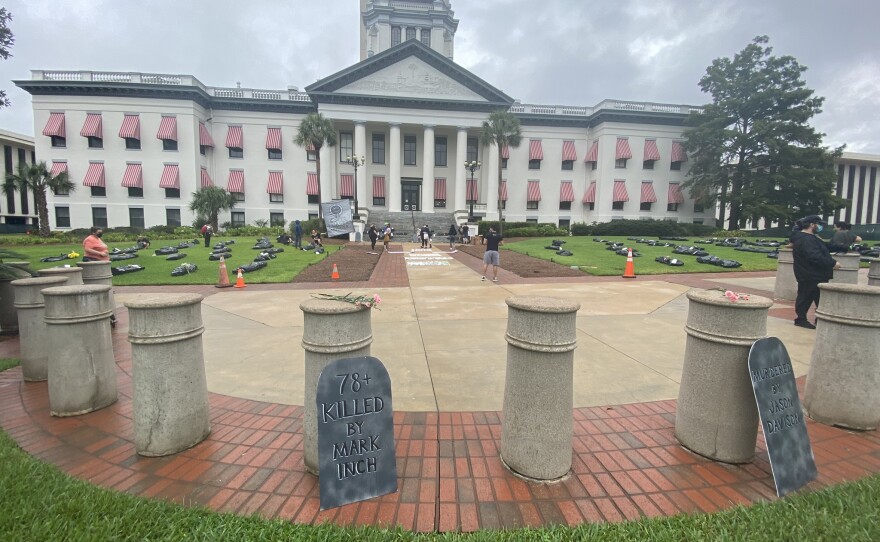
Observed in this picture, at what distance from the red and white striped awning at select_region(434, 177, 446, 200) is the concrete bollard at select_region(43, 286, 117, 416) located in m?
42.7

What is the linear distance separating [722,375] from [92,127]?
51.4m

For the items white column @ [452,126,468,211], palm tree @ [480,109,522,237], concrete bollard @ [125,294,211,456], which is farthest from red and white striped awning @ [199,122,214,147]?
concrete bollard @ [125,294,211,456]

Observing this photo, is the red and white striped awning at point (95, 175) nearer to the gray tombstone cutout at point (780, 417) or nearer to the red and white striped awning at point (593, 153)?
the red and white striped awning at point (593, 153)

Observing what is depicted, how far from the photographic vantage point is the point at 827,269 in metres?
6.87

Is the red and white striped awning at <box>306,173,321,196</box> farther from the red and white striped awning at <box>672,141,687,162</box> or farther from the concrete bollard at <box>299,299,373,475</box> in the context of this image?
the concrete bollard at <box>299,299,373,475</box>

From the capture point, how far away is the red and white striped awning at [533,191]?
1848 inches

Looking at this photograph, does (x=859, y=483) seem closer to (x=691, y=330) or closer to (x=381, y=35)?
(x=691, y=330)

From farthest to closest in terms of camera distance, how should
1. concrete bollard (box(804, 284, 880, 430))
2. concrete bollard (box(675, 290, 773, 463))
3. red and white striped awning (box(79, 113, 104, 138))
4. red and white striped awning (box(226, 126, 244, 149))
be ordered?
red and white striped awning (box(226, 126, 244, 149))
red and white striped awning (box(79, 113, 104, 138))
concrete bollard (box(804, 284, 880, 430))
concrete bollard (box(675, 290, 773, 463))

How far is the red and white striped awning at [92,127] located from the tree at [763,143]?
58.8 m

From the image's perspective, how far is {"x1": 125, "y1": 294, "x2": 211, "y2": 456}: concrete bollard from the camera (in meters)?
3.12

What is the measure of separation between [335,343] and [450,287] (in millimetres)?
9259

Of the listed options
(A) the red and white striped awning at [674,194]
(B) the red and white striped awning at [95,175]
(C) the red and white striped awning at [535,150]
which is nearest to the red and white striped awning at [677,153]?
(A) the red and white striped awning at [674,194]

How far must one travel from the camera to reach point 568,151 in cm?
4684

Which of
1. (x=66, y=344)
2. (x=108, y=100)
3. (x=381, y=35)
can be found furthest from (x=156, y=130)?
(x=66, y=344)
